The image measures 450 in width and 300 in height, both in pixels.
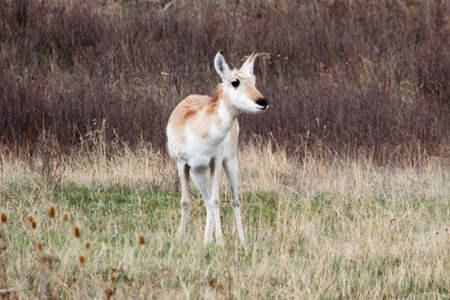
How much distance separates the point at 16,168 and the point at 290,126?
13.7 feet

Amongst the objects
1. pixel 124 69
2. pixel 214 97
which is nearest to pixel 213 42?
pixel 124 69

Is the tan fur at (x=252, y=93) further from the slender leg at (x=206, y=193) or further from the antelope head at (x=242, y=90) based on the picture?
the slender leg at (x=206, y=193)

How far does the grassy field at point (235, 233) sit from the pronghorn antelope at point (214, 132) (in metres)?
0.37

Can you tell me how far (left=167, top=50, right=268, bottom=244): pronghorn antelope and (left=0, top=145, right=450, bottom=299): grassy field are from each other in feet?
1.21

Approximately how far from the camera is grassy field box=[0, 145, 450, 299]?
4.44m

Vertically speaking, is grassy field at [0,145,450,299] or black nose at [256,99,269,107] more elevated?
black nose at [256,99,269,107]

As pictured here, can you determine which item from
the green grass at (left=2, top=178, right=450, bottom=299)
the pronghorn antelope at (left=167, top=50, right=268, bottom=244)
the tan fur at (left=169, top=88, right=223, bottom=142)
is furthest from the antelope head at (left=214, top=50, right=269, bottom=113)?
the green grass at (left=2, top=178, right=450, bottom=299)

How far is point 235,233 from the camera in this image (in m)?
6.21

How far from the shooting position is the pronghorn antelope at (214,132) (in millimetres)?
5305

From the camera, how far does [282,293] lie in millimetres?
4461

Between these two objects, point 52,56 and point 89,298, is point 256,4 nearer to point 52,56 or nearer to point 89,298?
point 52,56

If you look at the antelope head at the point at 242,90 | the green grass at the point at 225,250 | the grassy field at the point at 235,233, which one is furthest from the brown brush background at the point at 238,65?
the antelope head at the point at 242,90

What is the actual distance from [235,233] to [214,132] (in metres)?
1.23

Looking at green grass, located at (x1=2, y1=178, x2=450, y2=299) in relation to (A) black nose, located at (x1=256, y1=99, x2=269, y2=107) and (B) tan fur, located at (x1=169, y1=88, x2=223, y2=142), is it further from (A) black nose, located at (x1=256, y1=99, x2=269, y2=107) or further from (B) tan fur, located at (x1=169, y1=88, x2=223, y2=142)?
(A) black nose, located at (x1=256, y1=99, x2=269, y2=107)
